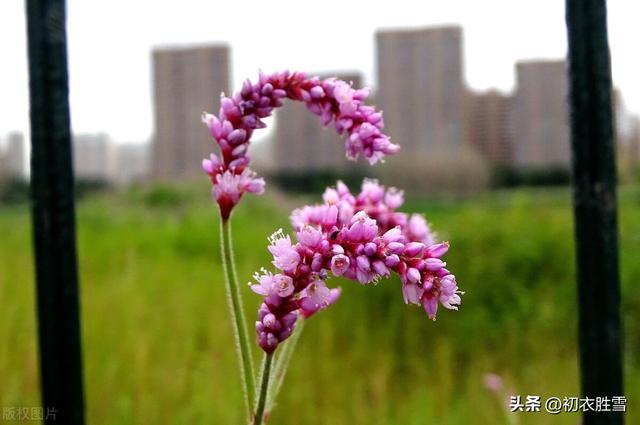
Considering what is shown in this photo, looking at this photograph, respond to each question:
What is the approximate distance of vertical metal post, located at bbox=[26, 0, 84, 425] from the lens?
2.83 feet

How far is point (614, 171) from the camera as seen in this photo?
0.87 meters

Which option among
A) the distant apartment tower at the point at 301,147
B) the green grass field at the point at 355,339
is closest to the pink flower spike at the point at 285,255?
the green grass field at the point at 355,339

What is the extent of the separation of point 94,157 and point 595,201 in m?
16.4

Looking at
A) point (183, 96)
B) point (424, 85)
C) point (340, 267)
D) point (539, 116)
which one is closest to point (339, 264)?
point (340, 267)

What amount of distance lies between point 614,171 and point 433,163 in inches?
550

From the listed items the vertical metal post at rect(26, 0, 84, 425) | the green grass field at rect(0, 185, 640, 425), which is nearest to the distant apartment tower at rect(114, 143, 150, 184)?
the green grass field at rect(0, 185, 640, 425)

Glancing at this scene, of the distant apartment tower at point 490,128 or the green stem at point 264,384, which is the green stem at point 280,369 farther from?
the distant apartment tower at point 490,128

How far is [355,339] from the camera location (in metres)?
3.22

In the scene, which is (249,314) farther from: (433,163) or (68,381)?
(433,163)

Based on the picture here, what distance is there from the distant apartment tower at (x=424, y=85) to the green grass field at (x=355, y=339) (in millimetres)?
11229

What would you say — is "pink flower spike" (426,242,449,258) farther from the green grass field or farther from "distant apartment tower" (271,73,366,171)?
"distant apartment tower" (271,73,366,171)

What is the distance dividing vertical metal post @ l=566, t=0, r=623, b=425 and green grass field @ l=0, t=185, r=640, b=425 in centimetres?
140

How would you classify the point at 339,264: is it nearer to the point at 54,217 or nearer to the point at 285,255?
the point at 285,255

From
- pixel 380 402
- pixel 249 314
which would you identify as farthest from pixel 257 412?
pixel 249 314
